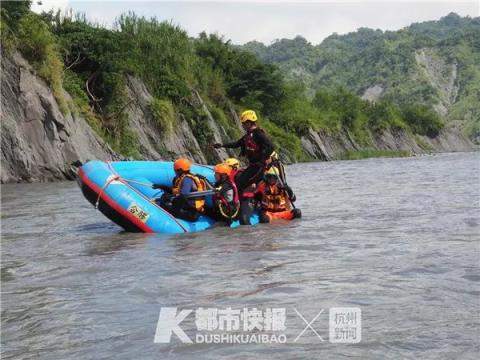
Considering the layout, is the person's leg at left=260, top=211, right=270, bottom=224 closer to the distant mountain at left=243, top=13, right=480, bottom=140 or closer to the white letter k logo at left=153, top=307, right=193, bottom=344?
the white letter k logo at left=153, top=307, right=193, bottom=344

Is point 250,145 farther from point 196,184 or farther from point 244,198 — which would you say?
point 196,184

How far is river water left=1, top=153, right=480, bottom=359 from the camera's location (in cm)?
362

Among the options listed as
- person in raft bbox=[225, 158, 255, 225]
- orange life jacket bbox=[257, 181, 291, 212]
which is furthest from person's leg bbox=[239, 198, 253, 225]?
orange life jacket bbox=[257, 181, 291, 212]

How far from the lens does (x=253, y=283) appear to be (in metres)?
5.09

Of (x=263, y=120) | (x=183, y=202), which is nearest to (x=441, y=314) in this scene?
(x=183, y=202)

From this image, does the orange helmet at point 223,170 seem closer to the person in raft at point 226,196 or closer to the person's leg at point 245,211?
the person in raft at point 226,196

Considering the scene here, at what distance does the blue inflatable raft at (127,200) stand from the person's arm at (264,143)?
110 centimetres

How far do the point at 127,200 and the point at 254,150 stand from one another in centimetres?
210

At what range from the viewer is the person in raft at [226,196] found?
29.6 ft

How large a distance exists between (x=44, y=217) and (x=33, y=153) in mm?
8320

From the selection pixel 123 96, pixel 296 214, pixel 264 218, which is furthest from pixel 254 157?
pixel 123 96

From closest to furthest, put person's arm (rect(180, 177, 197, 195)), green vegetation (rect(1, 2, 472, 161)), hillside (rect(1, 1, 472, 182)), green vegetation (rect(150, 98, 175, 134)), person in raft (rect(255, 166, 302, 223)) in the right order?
person's arm (rect(180, 177, 197, 195)) < person in raft (rect(255, 166, 302, 223)) < hillside (rect(1, 1, 472, 182)) < green vegetation (rect(1, 2, 472, 161)) < green vegetation (rect(150, 98, 175, 134))

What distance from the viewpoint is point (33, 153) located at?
17.9 m

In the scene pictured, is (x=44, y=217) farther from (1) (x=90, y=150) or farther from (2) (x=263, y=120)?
(2) (x=263, y=120)
